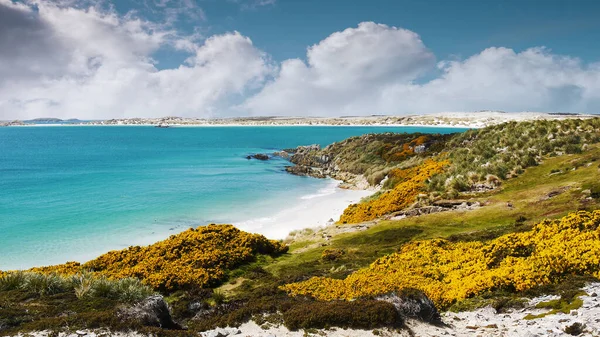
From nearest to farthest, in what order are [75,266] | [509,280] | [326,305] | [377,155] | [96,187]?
1. [326,305]
2. [509,280]
3. [75,266]
4. [96,187]
5. [377,155]

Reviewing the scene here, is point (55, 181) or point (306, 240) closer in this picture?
point (306, 240)

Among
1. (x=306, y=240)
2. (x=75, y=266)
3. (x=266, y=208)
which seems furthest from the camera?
(x=266, y=208)

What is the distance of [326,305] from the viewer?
10438 mm

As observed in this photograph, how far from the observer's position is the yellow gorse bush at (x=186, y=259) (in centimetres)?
1719

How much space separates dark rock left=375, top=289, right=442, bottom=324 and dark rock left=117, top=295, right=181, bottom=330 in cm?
640

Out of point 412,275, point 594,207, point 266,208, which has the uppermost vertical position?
point 594,207

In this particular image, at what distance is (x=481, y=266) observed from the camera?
45.5 feet

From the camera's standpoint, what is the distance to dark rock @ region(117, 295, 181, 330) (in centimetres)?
929

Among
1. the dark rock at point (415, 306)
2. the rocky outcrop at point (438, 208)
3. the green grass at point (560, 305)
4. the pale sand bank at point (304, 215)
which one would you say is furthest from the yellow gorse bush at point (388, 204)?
the dark rock at point (415, 306)

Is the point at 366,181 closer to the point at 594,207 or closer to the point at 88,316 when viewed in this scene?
the point at 594,207

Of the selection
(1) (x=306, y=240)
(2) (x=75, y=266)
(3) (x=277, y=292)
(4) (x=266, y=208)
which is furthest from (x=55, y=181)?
(3) (x=277, y=292)

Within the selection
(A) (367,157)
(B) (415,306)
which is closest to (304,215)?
(B) (415,306)

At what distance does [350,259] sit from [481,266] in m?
6.35

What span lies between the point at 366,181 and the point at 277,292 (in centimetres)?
4352
